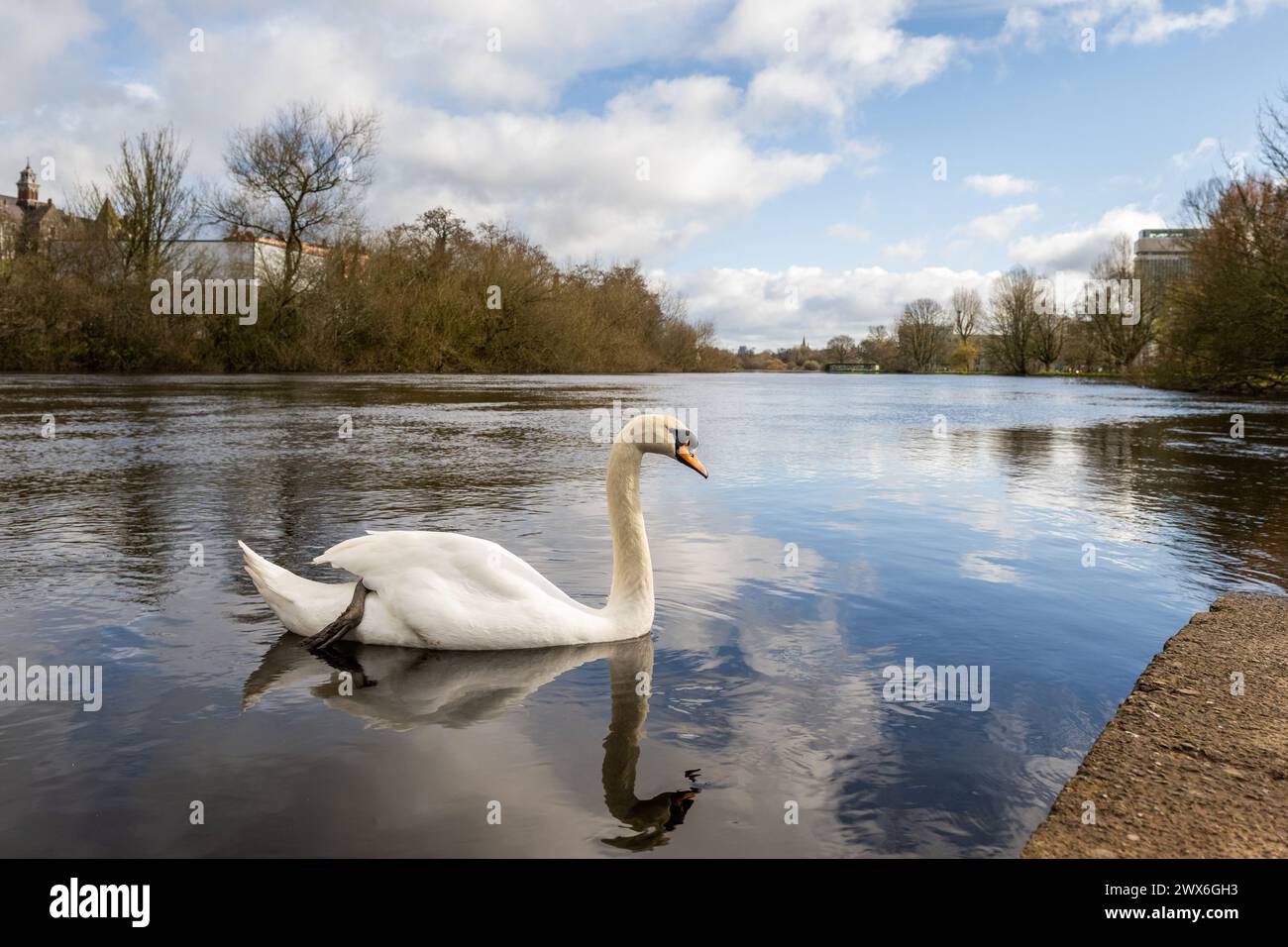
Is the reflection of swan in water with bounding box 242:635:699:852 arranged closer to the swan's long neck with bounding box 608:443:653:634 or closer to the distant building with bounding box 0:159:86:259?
the swan's long neck with bounding box 608:443:653:634

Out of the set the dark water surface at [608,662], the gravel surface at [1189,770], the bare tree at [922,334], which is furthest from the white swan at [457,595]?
the bare tree at [922,334]

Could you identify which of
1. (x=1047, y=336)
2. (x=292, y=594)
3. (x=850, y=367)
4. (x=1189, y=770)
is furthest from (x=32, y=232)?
(x=850, y=367)

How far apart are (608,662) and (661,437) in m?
1.16

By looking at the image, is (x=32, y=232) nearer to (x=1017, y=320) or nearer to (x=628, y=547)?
(x=628, y=547)

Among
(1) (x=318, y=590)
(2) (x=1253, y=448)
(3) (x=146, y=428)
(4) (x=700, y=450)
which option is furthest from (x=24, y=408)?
(2) (x=1253, y=448)

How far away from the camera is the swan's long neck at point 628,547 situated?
15.3 ft

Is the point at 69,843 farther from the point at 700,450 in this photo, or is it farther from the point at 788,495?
the point at 700,450

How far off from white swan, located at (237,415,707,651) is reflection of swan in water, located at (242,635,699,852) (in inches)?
3.4

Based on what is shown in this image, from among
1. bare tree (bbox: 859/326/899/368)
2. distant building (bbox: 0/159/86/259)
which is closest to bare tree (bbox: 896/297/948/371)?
bare tree (bbox: 859/326/899/368)

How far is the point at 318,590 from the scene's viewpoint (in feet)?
15.1

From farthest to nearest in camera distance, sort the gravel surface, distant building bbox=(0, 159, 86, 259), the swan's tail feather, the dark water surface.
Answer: distant building bbox=(0, 159, 86, 259)
the swan's tail feather
the dark water surface
the gravel surface

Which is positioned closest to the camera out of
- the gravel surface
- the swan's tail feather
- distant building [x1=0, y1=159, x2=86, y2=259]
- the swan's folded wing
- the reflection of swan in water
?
the gravel surface

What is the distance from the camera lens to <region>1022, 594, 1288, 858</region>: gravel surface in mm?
2736
